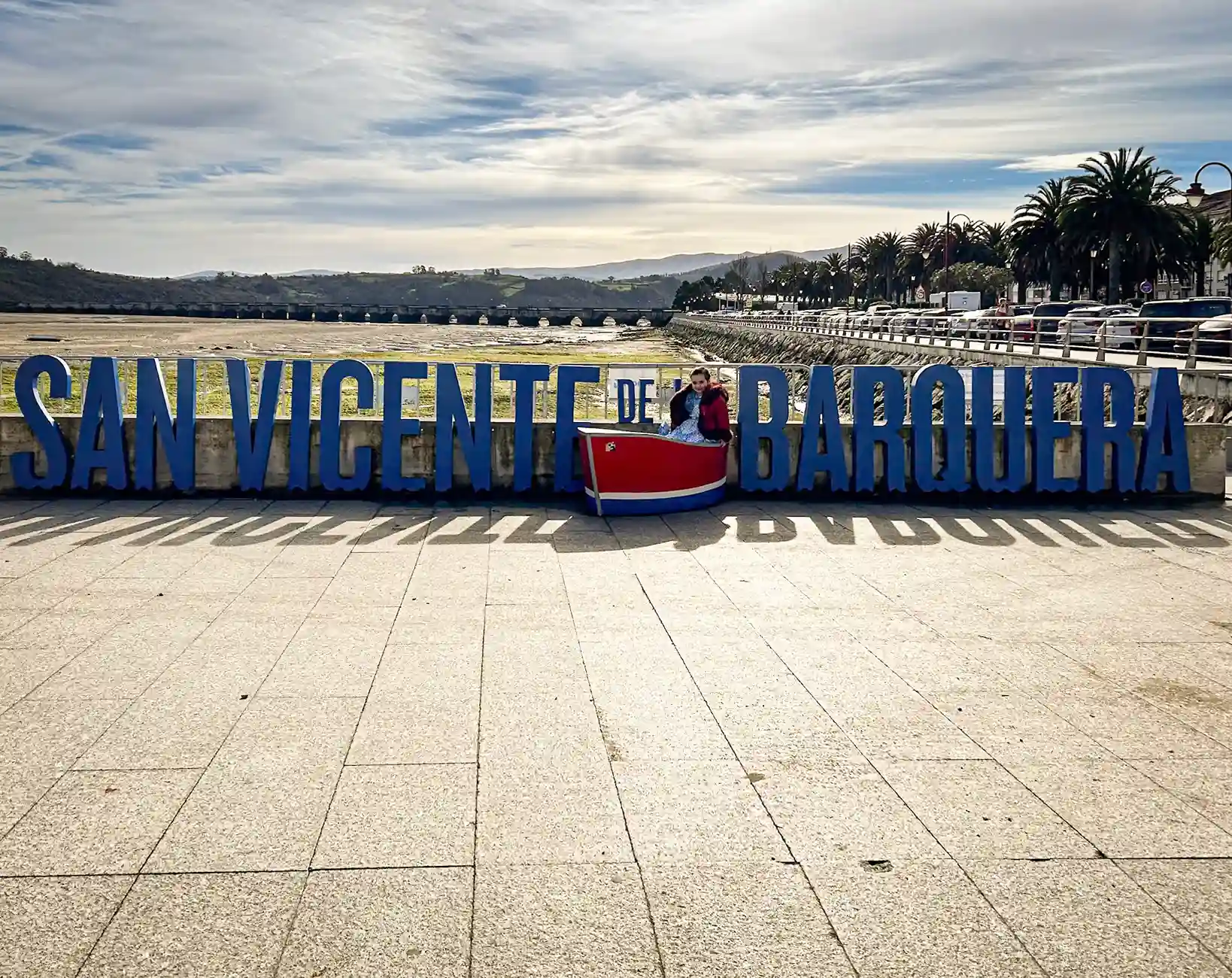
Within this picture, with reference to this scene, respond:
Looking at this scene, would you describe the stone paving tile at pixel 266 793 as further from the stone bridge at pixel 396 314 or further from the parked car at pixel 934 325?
the stone bridge at pixel 396 314

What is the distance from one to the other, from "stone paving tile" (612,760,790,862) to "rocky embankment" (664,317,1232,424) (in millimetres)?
12760

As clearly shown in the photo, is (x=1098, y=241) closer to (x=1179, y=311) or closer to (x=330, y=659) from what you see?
(x=1179, y=311)

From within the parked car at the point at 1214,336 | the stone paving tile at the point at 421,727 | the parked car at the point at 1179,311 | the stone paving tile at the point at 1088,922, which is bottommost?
the stone paving tile at the point at 1088,922

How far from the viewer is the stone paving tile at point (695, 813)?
4.85m

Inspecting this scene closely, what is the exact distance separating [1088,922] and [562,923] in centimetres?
188

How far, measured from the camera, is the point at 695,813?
5219mm

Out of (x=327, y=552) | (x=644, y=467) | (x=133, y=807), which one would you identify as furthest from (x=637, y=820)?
(x=644, y=467)

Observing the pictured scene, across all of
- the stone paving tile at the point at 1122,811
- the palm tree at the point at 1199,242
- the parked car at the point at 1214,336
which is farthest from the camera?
the palm tree at the point at 1199,242

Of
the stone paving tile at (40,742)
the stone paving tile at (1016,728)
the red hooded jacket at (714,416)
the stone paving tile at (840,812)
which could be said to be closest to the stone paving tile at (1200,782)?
the stone paving tile at (1016,728)

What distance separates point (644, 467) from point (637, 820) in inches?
320

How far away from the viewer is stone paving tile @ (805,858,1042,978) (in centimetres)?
404

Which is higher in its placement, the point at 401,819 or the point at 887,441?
the point at 887,441

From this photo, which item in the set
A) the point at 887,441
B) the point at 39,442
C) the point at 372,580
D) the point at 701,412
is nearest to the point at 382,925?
the point at 372,580

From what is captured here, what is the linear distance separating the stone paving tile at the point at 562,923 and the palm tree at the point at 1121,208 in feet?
213
